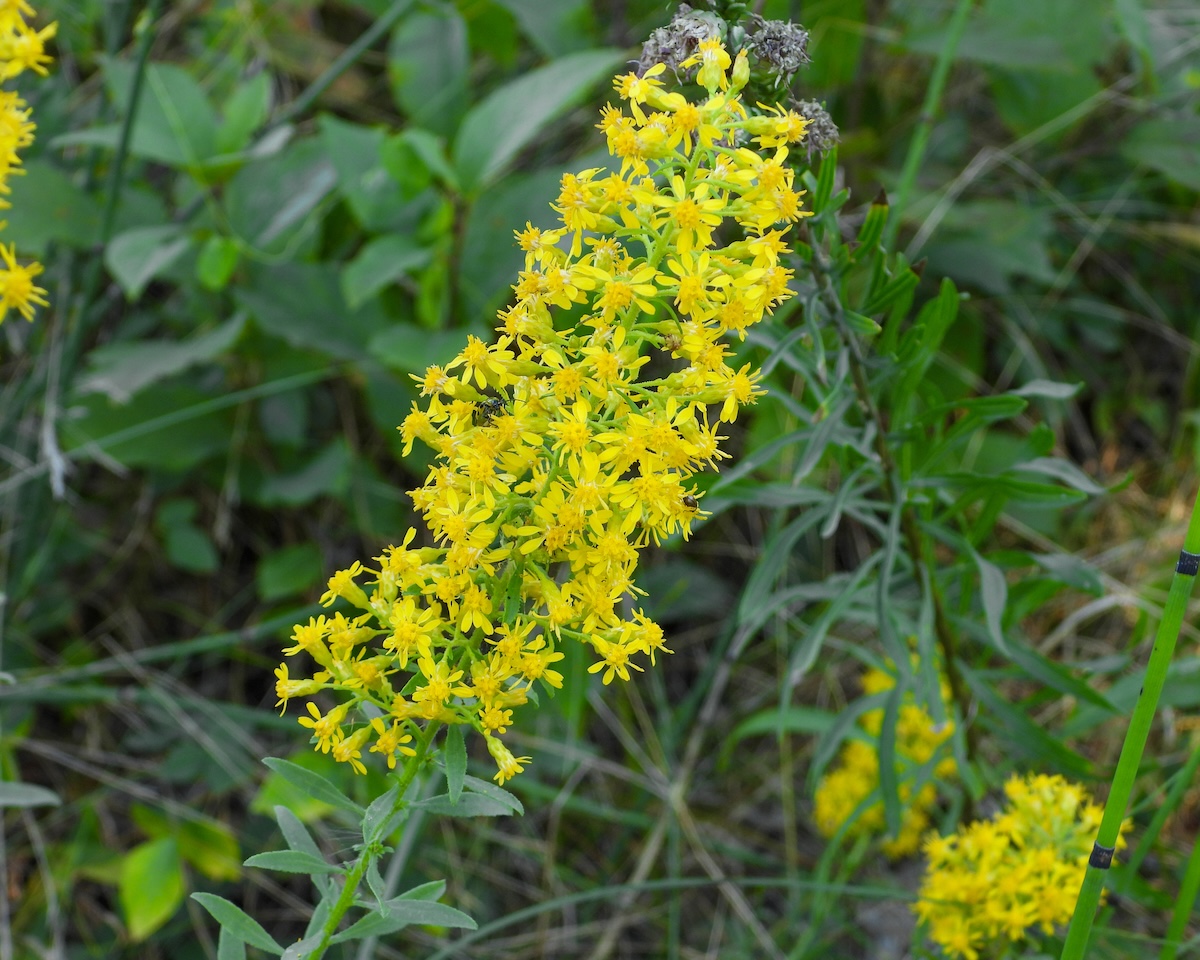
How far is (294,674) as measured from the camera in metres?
3.66

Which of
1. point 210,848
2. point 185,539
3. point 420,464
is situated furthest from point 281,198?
point 210,848

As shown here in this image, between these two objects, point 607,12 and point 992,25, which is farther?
point 607,12

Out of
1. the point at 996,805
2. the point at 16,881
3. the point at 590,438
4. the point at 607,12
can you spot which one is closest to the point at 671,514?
the point at 590,438

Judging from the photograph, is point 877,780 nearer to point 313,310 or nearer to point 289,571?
point 289,571

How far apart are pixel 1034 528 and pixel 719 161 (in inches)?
98.9

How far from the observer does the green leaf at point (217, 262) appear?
3226 millimetres

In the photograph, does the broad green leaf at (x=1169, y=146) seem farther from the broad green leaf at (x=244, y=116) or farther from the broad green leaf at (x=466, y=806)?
the broad green leaf at (x=466, y=806)

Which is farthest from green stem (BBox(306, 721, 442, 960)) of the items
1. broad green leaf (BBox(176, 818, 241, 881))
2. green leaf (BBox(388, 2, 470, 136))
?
green leaf (BBox(388, 2, 470, 136))

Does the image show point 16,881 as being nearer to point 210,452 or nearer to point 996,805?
point 210,452

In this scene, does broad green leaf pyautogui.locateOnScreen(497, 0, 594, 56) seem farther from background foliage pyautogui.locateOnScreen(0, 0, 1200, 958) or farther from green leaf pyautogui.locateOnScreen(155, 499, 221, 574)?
green leaf pyautogui.locateOnScreen(155, 499, 221, 574)

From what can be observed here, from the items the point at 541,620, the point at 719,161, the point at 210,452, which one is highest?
the point at 719,161

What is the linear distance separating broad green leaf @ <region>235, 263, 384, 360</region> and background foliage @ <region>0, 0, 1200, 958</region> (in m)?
0.01

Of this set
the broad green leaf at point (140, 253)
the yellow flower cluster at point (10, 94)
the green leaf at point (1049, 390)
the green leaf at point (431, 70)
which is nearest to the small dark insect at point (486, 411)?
the yellow flower cluster at point (10, 94)

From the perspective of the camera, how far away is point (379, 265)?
3238mm
